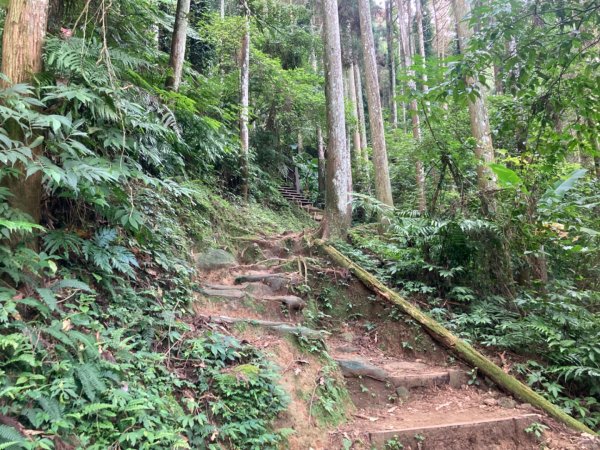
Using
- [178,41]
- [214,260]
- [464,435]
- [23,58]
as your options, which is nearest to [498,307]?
[464,435]

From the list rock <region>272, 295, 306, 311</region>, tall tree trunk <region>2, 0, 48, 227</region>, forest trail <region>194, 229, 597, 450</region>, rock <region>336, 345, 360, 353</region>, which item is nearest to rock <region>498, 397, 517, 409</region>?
forest trail <region>194, 229, 597, 450</region>

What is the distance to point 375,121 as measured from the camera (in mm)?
11047

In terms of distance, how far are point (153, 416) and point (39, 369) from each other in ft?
2.50

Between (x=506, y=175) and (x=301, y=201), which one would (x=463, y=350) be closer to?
(x=506, y=175)

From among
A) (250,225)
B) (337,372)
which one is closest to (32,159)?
(337,372)

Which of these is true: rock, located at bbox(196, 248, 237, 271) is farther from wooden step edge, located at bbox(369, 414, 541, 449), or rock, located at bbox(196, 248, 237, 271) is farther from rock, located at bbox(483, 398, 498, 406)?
rock, located at bbox(483, 398, 498, 406)

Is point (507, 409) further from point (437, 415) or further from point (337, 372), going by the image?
point (337, 372)

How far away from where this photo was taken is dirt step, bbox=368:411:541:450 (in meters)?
3.50

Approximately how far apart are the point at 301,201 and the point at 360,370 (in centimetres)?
1098

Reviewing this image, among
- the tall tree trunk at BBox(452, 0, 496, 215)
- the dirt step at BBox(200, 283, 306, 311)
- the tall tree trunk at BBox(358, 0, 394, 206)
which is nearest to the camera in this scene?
the dirt step at BBox(200, 283, 306, 311)

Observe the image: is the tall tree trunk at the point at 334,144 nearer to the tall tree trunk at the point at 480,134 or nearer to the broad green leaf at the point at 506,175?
the tall tree trunk at the point at 480,134

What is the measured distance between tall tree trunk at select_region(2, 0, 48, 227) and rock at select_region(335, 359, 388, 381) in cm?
336

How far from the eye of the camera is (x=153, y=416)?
254 centimetres

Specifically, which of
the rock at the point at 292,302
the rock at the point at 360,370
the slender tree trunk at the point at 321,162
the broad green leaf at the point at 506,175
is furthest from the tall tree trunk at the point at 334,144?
the slender tree trunk at the point at 321,162
